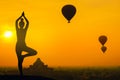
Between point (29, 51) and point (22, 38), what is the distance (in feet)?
4.23

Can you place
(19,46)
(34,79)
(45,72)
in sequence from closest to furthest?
1. (34,79)
2. (19,46)
3. (45,72)

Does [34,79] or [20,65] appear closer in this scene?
[34,79]

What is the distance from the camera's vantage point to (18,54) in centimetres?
3556

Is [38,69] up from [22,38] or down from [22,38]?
up

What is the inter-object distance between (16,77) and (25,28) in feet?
16.2

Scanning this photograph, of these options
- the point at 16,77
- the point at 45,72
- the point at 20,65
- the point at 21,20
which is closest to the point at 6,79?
the point at 16,77

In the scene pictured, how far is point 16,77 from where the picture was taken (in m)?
32.7

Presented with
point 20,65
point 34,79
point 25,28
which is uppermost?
point 25,28

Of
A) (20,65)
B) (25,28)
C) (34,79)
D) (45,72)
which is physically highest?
(45,72)

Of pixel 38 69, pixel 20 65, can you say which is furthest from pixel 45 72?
pixel 20 65

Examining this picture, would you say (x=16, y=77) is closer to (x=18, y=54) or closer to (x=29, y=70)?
(x=18, y=54)

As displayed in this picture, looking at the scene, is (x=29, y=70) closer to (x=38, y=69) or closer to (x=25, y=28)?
(x=38, y=69)

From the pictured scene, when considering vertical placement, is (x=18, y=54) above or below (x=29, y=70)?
below

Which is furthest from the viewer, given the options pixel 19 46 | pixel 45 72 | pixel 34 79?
pixel 45 72
